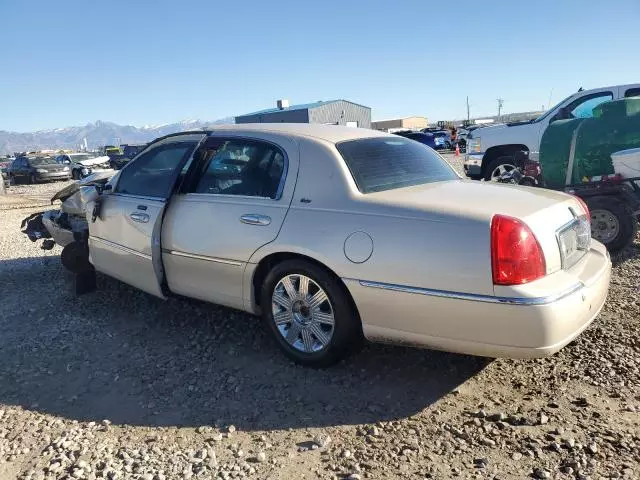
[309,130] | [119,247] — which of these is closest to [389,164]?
[309,130]

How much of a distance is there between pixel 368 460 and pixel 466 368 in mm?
1173

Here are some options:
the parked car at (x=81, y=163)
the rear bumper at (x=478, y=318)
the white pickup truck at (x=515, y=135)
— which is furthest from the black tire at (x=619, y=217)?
the parked car at (x=81, y=163)

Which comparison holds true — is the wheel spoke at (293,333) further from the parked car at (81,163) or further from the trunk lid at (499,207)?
the parked car at (81,163)

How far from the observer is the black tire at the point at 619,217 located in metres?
5.80

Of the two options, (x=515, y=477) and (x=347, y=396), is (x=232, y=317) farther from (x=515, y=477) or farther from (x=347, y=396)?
(x=515, y=477)

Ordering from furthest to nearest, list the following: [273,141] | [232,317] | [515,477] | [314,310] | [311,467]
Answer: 1. [232,317]
2. [273,141]
3. [314,310]
4. [311,467]
5. [515,477]

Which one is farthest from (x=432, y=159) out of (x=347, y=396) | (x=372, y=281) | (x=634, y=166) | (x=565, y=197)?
(x=634, y=166)

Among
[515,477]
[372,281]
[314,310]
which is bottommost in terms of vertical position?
[515,477]

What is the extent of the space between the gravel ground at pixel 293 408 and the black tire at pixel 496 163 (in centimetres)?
617

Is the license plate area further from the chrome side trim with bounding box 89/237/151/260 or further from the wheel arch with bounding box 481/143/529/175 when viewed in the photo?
the wheel arch with bounding box 481/143/529/175

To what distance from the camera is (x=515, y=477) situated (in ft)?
7.91

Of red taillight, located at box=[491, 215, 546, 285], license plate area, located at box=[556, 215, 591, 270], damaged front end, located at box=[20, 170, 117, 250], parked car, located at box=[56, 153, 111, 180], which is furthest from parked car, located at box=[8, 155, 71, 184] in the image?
red taillight, located at box=[491, 215, 546, 285]

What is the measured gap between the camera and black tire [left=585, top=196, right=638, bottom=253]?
5801 mm

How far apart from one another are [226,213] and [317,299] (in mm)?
948
